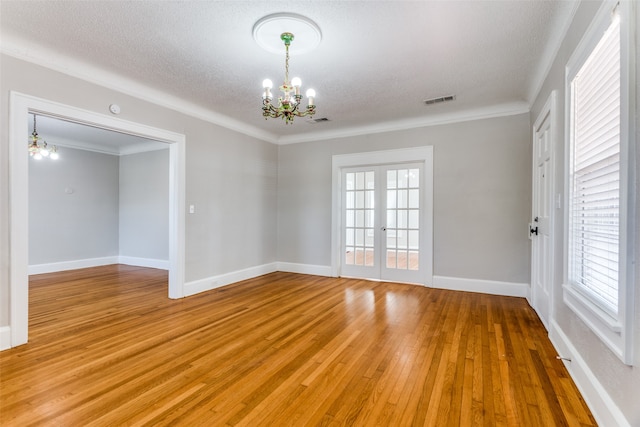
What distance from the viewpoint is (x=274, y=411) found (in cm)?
181

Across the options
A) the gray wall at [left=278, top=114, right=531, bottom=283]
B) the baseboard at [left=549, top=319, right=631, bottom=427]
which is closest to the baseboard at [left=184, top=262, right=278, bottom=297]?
the gray wall at [left=278, top=114, right=531, bottom=283]

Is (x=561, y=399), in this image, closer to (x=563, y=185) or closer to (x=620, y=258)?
(x=620, y=258)

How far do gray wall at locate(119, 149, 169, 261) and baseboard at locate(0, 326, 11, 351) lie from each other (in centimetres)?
389

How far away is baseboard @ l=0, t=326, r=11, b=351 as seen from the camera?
2622mm

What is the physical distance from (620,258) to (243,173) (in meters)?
4.91

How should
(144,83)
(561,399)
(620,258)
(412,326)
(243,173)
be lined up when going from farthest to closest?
(243,173), (144,83), (412,326), (561,399), (620,258)

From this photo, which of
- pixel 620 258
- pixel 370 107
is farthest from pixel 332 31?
pixel 620 258

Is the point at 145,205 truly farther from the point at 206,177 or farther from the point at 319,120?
the point at 319,120

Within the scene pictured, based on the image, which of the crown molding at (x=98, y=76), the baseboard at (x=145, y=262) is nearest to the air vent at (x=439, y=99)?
the crown molding at (x=98, y=76)

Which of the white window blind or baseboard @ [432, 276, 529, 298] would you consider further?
baseboard @ [432, 276, 529, 298]

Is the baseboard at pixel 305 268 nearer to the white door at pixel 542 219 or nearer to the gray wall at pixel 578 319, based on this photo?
the white door at pixel 542 219

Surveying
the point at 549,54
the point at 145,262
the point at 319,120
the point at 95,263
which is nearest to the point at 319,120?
the point at 319,120

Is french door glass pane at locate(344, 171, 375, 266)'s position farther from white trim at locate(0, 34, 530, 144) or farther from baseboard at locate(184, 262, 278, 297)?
baseboard at locate(184, 262, 278, 297)

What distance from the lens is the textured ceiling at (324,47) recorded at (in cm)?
230
